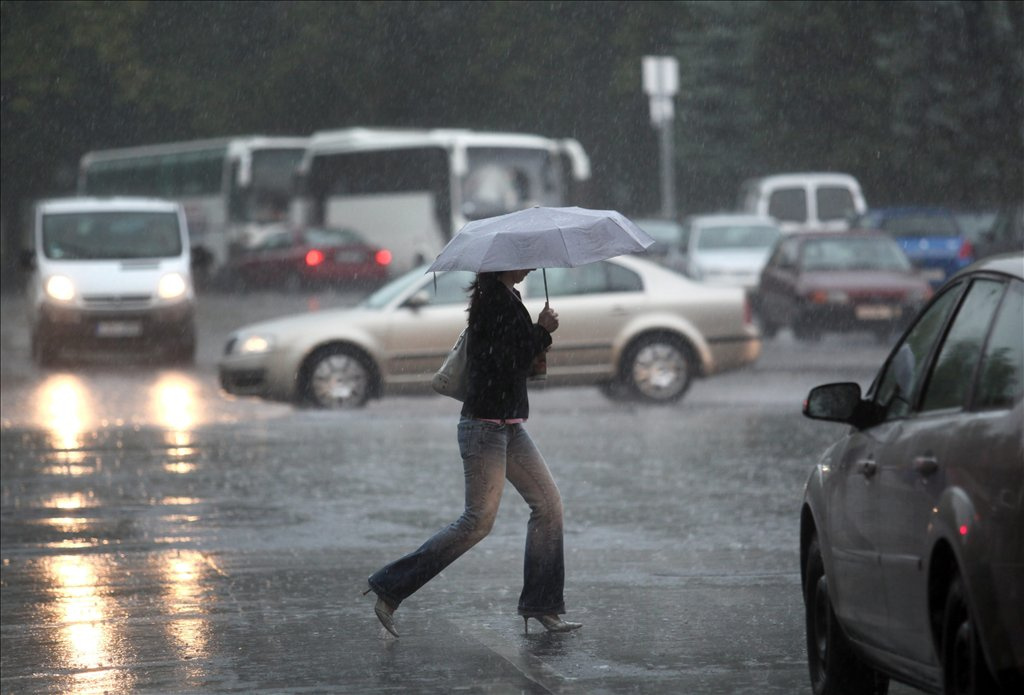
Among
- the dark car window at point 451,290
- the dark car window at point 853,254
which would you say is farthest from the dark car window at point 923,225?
the dark car window at point 451,290

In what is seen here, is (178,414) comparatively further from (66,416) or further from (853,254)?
(853,254)

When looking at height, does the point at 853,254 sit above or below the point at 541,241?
below

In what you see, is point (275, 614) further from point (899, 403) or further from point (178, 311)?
point (178, 311)

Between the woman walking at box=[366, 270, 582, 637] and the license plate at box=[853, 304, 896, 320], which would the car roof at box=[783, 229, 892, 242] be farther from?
the woman walking at box=[366, 270, 582, 637]

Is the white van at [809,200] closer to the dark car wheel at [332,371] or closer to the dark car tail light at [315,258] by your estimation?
the dark car tail light at [315,258]

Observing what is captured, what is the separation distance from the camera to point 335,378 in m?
19.3

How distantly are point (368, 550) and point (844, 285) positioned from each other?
56.0 ft

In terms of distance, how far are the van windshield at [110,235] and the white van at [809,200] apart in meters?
18.7

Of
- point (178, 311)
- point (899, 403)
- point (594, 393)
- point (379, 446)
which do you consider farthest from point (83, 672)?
point (178, 311)

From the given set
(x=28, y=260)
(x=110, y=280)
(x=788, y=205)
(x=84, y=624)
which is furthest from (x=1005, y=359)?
(x=788, y=205)

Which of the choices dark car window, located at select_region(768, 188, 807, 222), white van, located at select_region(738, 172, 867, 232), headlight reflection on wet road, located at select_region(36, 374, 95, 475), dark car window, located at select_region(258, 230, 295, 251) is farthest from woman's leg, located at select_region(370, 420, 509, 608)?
dark car window, located at select_region(258, 230, 295, 251)

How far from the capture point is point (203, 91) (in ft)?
181

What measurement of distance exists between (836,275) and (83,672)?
20.6m

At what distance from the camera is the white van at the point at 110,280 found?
25406 millimetres
